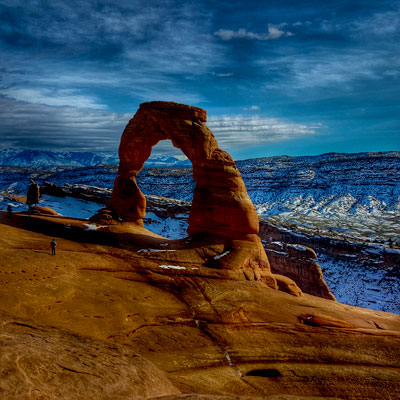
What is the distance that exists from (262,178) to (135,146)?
5041 inches

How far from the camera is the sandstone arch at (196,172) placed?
2177 cm

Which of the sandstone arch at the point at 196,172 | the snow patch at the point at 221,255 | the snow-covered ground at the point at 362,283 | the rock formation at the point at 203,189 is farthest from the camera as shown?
the snow-covered ground at the point at 362,283

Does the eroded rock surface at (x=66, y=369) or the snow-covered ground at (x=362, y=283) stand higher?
the eroded rock surface at (x=66, y=369)

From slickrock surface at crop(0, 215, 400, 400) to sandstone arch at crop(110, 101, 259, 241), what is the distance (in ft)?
12.0

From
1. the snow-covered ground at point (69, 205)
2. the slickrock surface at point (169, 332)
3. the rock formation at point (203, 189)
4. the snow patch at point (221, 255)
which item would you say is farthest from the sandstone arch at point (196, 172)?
the snow-covered ground at point (69, 205)

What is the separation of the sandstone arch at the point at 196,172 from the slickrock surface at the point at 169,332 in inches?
144

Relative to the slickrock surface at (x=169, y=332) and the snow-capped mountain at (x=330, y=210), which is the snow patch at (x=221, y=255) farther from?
the snow-capped mountain at (x=330, y=210)

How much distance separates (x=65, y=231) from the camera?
21312 mm

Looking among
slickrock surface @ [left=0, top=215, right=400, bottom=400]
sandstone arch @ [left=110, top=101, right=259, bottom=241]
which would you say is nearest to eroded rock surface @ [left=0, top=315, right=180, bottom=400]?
slickrock surface @ [left=0, top=215, right=400, bottom=400]

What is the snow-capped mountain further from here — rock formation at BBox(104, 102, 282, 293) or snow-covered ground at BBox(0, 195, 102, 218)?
rock formation at BBox(104, 102, 282, 293)

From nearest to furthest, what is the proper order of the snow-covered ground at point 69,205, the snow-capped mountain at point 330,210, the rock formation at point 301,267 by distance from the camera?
the rock formation at point 301,267 → the snow-capped mountain at point 330,210 → the snow-covered ground at point 69,205

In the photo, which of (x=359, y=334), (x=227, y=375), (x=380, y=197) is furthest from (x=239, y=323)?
(x=380, y=197)

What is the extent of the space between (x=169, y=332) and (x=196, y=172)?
12022 mm

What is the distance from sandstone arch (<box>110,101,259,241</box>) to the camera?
21766 mm
